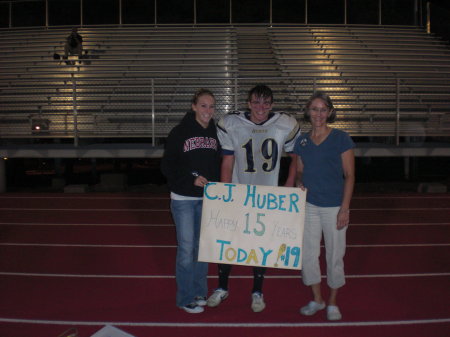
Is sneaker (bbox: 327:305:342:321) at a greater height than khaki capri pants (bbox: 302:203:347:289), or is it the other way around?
khaki capri pants (bbox: 302:203:347:289)

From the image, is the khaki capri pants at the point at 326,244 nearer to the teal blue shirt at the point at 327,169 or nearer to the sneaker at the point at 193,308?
the teal blue shirt at the point at 327,169

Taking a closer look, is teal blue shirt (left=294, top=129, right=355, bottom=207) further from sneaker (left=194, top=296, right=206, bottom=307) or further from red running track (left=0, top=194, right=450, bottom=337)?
sneaker (left=194, top=296, right=206, bottom=307)

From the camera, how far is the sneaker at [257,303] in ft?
11.6

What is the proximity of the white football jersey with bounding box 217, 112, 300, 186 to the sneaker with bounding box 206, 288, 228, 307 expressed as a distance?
84cm

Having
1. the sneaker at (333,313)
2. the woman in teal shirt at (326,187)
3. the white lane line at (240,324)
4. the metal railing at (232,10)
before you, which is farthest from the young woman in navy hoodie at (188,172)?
the metal railing at (232,10)

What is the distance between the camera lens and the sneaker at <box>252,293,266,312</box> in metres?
3.53

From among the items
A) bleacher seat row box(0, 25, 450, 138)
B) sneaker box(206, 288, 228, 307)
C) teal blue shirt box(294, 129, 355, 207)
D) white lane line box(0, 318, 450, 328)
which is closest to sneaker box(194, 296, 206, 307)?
sneaker box(206, 288, 228, 307)

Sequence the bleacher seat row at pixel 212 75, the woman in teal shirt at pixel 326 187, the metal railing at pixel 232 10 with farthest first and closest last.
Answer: the metal railing at pixel 232 10 → the bleacher seat row at pixel 212 75 → the woman in teal shirt at pixel 326 187

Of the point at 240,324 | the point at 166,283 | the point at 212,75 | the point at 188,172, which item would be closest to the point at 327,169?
the point at 188,172

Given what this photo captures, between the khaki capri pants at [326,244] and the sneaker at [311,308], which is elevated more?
the khaki capri pants at [326,244]

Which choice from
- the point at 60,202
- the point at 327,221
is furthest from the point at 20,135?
the point at 327,221

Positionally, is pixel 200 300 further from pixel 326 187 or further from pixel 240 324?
pixel 326 187

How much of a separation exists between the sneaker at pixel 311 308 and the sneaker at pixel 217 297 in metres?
0.58

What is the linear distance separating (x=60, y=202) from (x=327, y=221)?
6.33 m
